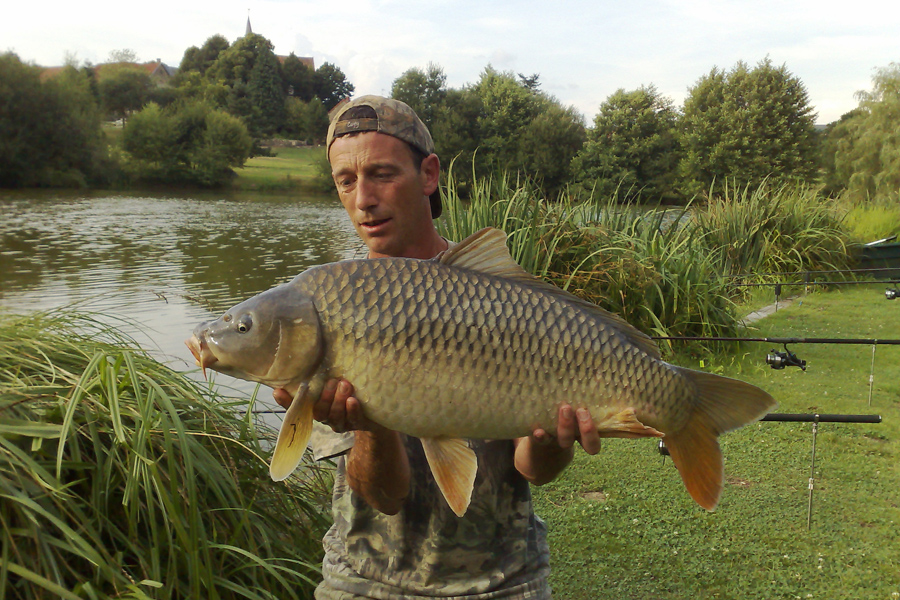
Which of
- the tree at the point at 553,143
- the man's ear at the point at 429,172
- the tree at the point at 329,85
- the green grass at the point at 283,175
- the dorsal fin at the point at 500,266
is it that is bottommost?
the dorsal fin at the point at 500,266

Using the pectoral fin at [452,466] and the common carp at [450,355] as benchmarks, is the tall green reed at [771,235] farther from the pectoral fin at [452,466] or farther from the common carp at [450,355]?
the pectoral fin at [452,466]

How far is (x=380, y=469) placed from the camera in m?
1.42

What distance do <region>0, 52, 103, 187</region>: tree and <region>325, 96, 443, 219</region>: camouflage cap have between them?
39825 millimetres

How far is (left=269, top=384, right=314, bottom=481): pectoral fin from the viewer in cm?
127

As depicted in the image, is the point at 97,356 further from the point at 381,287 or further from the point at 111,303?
the point at 111,303

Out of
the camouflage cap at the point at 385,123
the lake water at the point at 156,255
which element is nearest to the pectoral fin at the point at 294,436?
the camouflage cap at the point at 385,123

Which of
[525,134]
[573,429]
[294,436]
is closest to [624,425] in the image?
[573,429]

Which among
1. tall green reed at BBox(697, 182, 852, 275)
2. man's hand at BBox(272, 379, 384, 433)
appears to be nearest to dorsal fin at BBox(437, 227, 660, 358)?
man's hand at BBox(272, 379, 384, 433)

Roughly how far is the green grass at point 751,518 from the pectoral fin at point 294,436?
1.89m

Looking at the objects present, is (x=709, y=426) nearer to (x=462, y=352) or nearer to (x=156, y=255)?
(x=462, y=352)

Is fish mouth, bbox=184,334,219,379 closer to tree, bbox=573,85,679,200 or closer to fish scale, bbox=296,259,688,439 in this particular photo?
fish scale, bbox=296,259,688,439

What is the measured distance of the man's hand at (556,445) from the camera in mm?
1322

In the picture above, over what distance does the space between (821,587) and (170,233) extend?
20.0 meters

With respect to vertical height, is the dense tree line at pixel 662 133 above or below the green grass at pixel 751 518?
above
